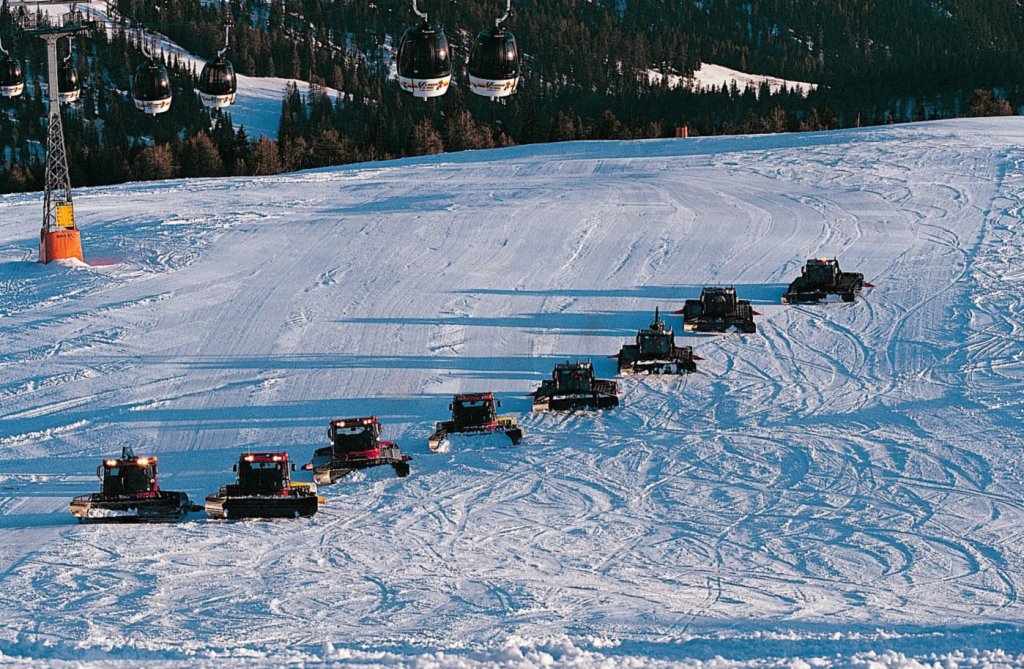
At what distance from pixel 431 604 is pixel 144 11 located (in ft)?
451

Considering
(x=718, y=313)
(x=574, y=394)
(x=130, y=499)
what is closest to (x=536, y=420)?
(x=574, y=394)

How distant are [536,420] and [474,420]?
138 centimetres

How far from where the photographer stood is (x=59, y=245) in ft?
104

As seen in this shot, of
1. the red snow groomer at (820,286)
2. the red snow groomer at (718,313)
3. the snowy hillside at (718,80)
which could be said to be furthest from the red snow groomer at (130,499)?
the snowy hillside at (718,80)

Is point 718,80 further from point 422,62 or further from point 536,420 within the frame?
point 422,62

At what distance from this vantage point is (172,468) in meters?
20.2

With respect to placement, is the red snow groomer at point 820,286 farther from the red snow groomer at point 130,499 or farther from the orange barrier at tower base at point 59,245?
the orange barrier at tower base at point 59,245

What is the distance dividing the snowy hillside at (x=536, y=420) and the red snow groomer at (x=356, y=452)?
1.04ft

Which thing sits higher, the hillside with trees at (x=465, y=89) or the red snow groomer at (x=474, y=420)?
the hillside with trees at (x=465, y=89)

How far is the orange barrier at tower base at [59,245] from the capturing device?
31719 mm

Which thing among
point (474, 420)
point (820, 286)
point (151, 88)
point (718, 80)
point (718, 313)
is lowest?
point (474, 420)

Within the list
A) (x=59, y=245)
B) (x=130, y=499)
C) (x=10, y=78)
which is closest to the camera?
(x=130, y=499)

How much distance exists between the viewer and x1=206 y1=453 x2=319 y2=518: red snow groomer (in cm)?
1748

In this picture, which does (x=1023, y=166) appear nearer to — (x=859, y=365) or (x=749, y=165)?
(x=749, y=165)
